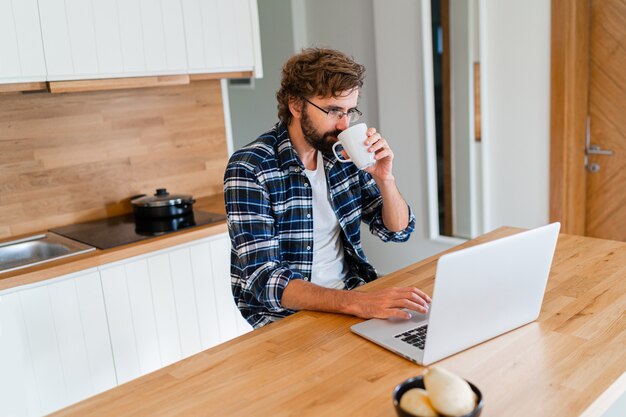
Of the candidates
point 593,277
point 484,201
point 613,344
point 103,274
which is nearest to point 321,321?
point 613,344

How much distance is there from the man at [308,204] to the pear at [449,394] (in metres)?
0.56

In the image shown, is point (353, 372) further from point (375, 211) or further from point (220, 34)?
point (220, 34)

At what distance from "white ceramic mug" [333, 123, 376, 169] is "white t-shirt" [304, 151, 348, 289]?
12.4 inches

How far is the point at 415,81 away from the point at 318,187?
1.89m

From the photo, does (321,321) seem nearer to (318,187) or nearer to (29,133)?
(318,187)

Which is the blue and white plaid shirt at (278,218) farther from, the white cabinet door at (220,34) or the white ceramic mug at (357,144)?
the white cabinet door at (220,34)

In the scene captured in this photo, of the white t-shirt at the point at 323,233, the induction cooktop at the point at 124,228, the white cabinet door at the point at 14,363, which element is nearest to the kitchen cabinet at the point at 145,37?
the induction cooktop at the point at 124,228

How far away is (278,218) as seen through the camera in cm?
179

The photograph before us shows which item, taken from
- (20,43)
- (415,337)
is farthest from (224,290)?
(415,337)

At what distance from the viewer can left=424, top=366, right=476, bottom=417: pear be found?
2.80ft

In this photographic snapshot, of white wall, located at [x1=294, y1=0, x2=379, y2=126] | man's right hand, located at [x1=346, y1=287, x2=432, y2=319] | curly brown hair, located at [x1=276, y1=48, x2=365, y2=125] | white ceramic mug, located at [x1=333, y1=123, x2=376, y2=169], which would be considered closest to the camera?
man's right hand, located at [x1=346, y1=287, x2=432, y2=319]

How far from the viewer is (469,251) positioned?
1.11 metres

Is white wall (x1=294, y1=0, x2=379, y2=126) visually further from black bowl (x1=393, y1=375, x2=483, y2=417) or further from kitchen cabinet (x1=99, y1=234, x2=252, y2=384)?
black bowl (x1=393, y1=375, x2=483, y2=417)

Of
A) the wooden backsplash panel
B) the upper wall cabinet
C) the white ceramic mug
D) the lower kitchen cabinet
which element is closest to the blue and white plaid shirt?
the white ceramic mug
